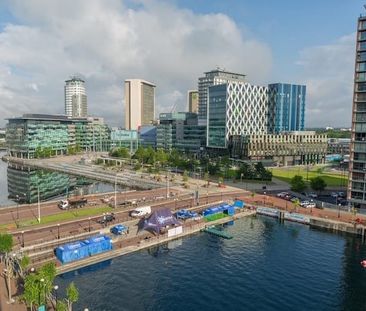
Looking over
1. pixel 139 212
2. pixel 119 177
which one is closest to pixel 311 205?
pixel 139 212

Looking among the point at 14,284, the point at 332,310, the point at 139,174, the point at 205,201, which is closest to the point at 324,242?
the point at 332,310

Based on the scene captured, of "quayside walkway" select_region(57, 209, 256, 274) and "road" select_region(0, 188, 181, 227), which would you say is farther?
"road" select_region(0, 188, 181, 227)

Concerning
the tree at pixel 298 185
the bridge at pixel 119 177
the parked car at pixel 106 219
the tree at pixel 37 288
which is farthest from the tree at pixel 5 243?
the tree at pixel 298 185

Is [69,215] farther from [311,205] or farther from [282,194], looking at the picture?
[282,194]

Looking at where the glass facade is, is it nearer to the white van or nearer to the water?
the white van

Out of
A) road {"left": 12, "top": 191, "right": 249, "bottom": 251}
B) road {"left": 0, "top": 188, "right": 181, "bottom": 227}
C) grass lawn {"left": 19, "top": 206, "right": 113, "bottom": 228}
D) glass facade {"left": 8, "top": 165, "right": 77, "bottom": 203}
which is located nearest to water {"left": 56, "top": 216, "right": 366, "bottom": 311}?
road {"left": 12, "top": 191, "right": 249, "bottom": 251}
